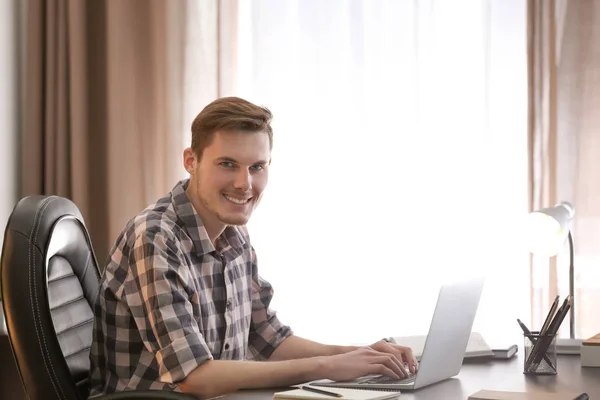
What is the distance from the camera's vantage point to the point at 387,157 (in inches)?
130

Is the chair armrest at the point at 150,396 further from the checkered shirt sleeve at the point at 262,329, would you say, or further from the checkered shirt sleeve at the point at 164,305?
the checkered shirt sleeve at the point at 262,329

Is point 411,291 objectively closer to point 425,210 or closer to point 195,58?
point 425,210

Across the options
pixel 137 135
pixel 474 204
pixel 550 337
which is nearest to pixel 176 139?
pixel 137 135

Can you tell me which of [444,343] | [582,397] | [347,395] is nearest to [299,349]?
[444,343]

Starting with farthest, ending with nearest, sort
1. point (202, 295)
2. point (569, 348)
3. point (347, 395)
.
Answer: point (569, 348) → point (202, 295) → point (347, 395)

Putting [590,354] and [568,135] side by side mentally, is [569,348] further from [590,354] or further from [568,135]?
[568,135]

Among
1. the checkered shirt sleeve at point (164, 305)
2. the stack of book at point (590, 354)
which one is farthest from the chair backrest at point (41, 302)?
the stack of book at point (590, 354)

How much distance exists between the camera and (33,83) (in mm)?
3221

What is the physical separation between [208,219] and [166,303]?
33 cm

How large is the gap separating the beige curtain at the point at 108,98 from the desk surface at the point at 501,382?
1861 millimetres

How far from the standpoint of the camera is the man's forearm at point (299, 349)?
78.9 inches

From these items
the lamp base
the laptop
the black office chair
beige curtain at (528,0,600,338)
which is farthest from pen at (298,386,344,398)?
beige curtain at (528,0,600,338)

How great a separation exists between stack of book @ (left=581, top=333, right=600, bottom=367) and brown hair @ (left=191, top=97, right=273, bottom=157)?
887 millimetres

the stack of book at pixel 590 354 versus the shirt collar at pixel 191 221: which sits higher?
the shirt collar at pixel 191 221
